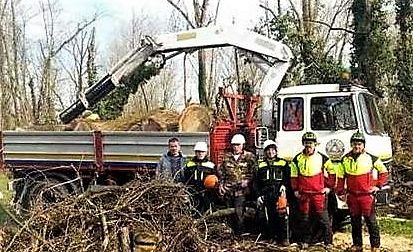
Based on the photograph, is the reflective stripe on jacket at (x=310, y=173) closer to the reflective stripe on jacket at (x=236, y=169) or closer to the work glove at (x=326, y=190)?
the work glove at (x=326, y=190)

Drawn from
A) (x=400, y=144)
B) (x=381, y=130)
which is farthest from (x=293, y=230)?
(x=400, y=144)

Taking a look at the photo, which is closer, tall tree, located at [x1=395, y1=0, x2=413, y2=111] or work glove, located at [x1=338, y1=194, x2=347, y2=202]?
work glove, located at [x1=338, y1=194, x2=347, y2=202]

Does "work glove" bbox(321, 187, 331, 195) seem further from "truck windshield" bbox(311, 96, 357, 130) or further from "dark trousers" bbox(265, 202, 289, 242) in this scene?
"truck windshield" bbox(311, 96, 357, 130)

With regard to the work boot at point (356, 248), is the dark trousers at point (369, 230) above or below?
above

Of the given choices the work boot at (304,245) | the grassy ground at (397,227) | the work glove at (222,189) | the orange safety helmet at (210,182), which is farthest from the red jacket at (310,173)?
the grassy ground at (397,227)

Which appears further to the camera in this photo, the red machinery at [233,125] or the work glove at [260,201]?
the red machinery at [233,125]

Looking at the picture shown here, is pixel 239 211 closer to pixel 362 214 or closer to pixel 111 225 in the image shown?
pixel 362 214

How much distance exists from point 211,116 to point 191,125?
398 millimetres

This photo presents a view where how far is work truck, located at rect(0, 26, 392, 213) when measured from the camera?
33.4 feet

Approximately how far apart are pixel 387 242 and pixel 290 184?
6.52 feet

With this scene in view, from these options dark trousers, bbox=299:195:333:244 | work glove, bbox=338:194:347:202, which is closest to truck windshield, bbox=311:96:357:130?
work glove, bbox=338:194:347:202

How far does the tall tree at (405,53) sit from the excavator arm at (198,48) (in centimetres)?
715

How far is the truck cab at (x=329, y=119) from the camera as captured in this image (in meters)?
10.0

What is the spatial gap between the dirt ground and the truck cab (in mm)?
1193
